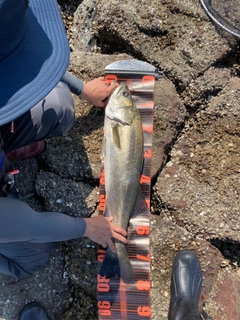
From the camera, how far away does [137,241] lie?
281 cm

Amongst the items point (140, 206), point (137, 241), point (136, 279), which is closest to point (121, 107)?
point (140, 206)

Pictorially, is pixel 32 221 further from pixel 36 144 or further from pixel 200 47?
pixel 200 47

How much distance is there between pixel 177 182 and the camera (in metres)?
2.93

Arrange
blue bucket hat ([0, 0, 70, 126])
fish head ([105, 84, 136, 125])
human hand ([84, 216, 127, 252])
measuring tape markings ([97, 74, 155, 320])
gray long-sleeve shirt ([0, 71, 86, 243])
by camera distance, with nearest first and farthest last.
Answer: blue bucket hat ([0, 0, 70, 126]) < gray long-sleeve shirt ([0, 71, 86, 243]) < human hand ([84, 216, 127, 252]) < fish head ([105, 84, 136, 125]) < measuring tape markings ([97, 74, 155, 320])

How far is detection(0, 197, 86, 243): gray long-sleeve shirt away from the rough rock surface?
2.21ft

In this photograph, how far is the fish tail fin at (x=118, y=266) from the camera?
8.87 feet

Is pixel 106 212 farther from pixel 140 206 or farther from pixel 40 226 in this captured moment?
pixel 40 226

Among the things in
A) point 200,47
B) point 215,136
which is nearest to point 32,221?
point 215,136

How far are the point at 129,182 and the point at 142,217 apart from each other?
364mm

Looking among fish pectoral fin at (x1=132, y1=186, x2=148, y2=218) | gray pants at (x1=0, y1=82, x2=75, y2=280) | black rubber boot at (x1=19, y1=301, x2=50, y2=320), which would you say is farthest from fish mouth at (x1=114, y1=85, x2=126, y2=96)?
black rubber boot at (x1=19, y1=301, x2=50, y2=320)

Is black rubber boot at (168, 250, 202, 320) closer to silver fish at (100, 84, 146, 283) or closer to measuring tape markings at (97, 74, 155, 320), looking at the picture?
measuring tape markings at (97, 74, 155, 320)

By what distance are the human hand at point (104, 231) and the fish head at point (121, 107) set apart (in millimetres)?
778

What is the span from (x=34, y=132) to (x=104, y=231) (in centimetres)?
92

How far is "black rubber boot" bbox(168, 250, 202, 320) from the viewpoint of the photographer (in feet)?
9.12
